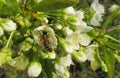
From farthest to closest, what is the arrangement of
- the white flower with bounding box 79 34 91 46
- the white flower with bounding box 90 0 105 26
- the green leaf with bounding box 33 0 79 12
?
the white flower with bounding box 90 0 105 26 → the white flower with bounding box 79 34 91 46 → the green leaf with bounding box 33 0 79 12

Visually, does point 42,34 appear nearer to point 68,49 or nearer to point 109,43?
point 68,49

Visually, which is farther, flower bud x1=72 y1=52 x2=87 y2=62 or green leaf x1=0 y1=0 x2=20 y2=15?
flower bud x1=72 y1=52 x2=87 y2=62

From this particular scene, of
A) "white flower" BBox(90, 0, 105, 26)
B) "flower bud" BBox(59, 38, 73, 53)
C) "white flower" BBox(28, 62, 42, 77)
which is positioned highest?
"white flower" BBox(90, 0, 105, 26)

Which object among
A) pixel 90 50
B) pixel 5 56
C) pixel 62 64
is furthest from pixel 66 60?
pixel 5 56

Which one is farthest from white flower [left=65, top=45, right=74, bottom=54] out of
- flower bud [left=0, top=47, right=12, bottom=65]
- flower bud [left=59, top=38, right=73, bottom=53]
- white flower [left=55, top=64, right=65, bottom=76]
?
flower bud [left=0, top=47, right=12, bottom=65]

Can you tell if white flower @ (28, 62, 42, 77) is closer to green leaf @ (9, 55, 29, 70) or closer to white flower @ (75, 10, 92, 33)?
green leaf @ (9, 55, 29, 70)

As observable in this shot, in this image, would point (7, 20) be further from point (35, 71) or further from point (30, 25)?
point (35, 71)

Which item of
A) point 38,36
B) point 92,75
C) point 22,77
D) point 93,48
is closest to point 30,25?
point 38,36
